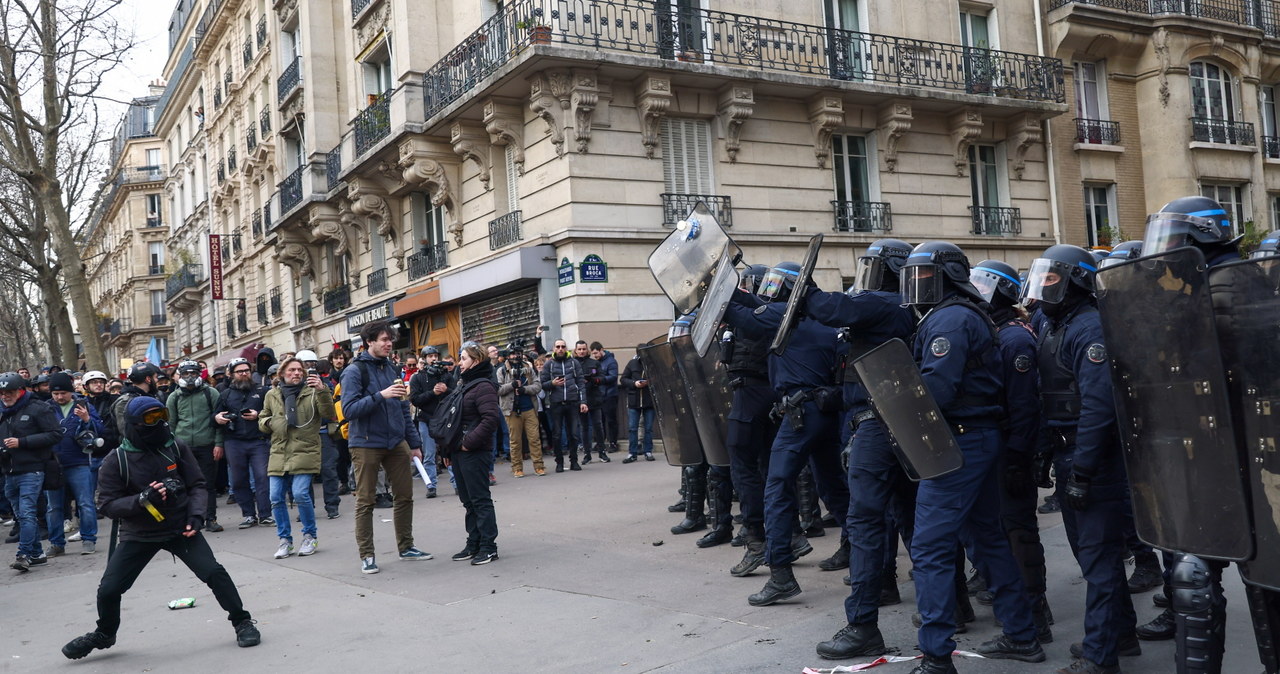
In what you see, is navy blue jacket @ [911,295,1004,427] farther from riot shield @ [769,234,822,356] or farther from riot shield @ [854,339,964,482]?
riot shield @ [769,234,822,356]

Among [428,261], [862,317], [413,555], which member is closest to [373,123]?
[428,261]

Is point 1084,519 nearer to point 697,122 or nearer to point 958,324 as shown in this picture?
point 958,324

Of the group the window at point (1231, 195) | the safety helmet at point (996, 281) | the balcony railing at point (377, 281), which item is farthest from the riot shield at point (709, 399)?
the window at point (1231, 195)

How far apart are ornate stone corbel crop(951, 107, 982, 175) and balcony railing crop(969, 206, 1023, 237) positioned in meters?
0.87

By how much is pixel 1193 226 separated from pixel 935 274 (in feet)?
3.43

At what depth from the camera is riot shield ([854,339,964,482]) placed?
14.1 ft

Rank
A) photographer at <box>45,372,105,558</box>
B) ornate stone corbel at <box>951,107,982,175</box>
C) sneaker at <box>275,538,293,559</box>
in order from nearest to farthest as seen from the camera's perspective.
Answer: sneaker at <box>275,538,293,559</box>
photographer at <box>45,372,105,558</box>
ornate stone corbel at <box>951,107,982,175</box>

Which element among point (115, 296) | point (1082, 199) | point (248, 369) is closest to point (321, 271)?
point (248, 369)

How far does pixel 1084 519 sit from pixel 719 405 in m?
3.40

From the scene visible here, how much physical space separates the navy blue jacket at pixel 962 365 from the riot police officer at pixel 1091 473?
345 millimetres

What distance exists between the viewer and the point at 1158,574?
5.91 meters

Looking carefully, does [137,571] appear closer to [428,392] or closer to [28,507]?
[428,392]

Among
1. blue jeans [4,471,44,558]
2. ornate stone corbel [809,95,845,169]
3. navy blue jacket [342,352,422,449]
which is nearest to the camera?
navy blue jacket [342,352,422,449]

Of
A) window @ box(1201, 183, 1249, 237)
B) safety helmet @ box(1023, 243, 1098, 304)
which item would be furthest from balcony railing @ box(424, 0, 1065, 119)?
safety helmet @ box(1023, 243, 1098, 304)
